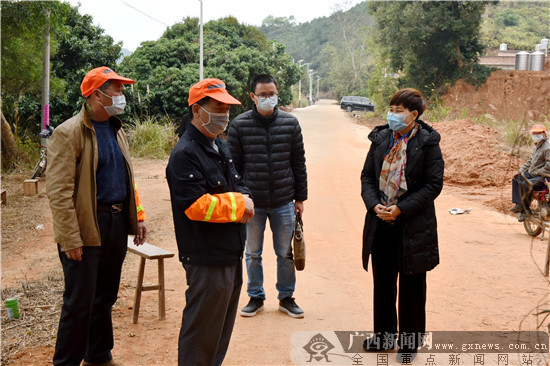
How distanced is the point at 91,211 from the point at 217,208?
1013mm

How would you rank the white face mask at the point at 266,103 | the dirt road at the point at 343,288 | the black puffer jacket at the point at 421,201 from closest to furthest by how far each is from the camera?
the black puffer jacket at the point at 421,201 < the dirt road at the point at 343,288 < the white face mask at the point at 266,103

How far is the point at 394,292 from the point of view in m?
4.33

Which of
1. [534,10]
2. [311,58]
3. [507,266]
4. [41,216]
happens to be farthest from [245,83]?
[311,58]

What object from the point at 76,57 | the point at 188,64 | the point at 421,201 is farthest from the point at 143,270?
the point at 188,64

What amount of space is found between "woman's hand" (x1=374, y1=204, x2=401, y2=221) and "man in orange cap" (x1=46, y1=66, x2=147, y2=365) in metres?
1.81

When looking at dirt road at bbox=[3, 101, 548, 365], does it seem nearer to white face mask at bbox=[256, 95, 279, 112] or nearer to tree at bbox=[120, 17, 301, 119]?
white face mask at bbox=[256, 95, 279, 112]

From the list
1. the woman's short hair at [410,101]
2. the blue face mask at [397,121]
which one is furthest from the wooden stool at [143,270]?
the woman's short hair at [410,101]

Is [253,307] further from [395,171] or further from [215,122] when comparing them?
[215,122]

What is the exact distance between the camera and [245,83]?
2691 centimetres

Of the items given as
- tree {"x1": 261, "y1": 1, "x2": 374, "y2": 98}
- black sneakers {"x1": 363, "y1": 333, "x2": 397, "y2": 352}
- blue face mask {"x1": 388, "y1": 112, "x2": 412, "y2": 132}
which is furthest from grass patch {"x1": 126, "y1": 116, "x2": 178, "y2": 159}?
tree {"x1": 261, "y1": 1, "x2": 374, "y2": 98}

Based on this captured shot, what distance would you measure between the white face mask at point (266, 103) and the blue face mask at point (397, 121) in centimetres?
119

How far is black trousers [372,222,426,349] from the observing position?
4164 millimetres

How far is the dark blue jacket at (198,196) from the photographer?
329cm
